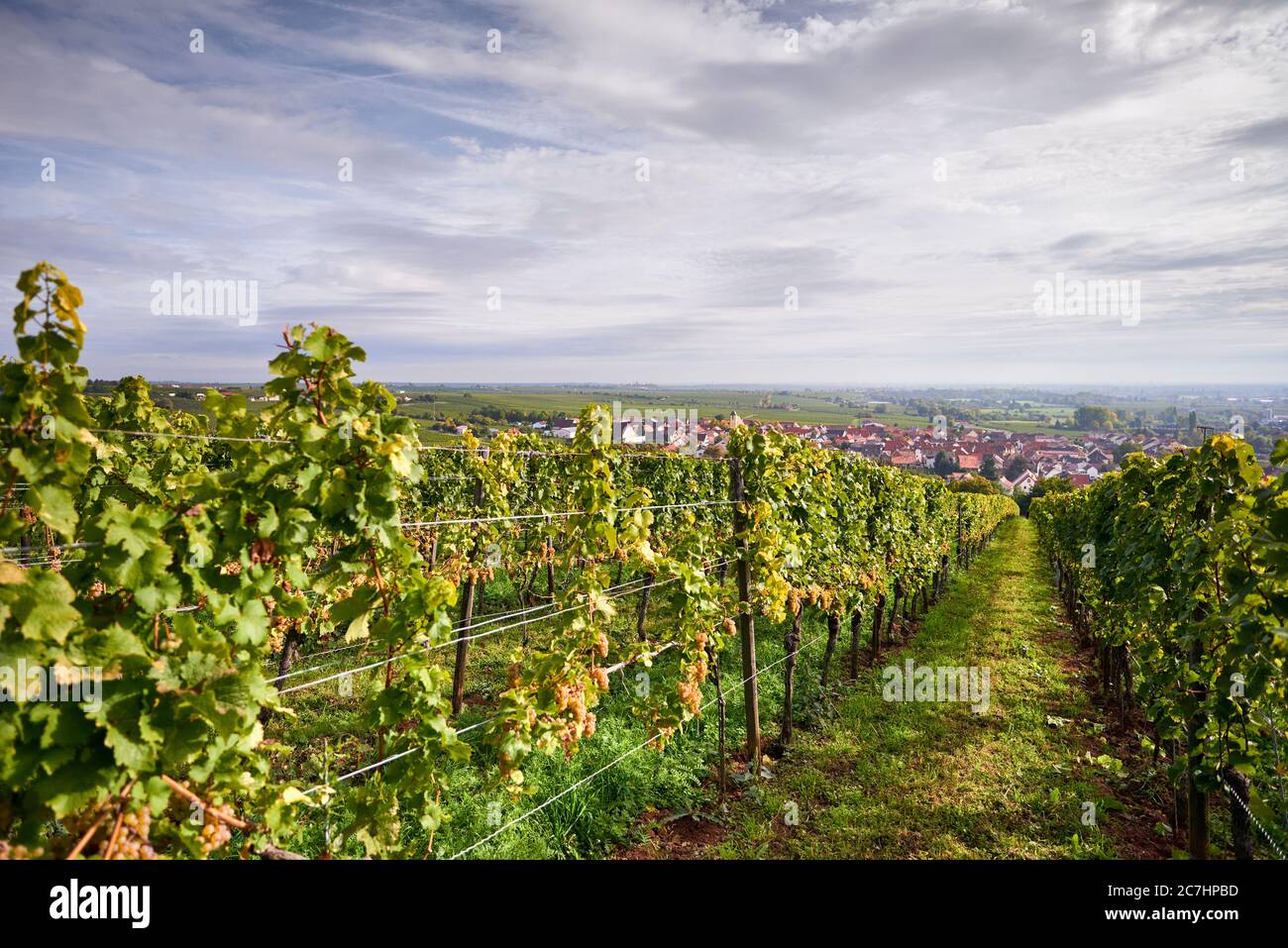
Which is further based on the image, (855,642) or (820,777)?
(855,642)

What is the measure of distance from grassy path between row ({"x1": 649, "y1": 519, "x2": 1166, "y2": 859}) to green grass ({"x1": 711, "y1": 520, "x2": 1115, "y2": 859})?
16 millimetres

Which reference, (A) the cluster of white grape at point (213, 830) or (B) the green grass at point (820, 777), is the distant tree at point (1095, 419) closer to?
(B) the green grass at point (820, 777)

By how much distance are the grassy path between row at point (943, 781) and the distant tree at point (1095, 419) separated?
301ft

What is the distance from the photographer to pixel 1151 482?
714 cm

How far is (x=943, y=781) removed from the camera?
21.7ft

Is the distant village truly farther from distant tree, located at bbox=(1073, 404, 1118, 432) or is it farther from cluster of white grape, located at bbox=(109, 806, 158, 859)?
cluster of white grape, located at bbox=(109, 806, 158, 859)

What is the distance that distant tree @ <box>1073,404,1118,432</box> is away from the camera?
285 feet

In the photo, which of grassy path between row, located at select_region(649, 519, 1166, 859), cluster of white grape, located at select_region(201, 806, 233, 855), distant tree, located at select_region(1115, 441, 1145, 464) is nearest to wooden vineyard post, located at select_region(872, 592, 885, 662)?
grassy path between row, located at select_region(649, 519, 1166, 859)

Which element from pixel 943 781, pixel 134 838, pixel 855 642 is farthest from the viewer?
pixel 855 642

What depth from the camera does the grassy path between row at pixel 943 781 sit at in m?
5.52

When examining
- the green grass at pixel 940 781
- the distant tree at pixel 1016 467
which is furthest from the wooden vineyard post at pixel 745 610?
the distant tree at pixel 1016 467

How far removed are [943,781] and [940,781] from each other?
3 centimetres

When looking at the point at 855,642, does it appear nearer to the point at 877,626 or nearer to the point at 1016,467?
the point at 877,626

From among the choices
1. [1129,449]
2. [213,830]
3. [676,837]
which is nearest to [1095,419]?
[1129,449]
